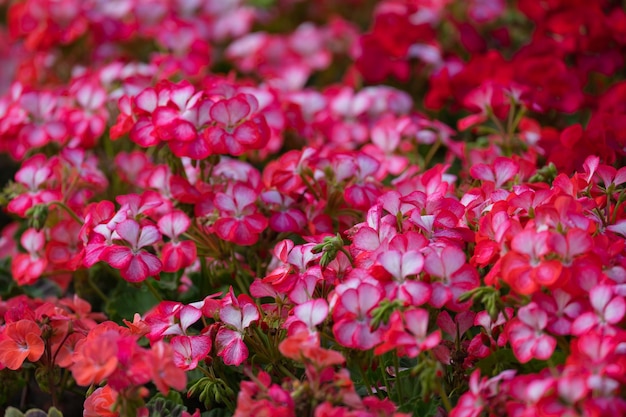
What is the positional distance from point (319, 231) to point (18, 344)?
0.55 meters

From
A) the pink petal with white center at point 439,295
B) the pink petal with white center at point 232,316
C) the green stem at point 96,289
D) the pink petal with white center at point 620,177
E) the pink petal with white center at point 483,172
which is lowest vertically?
the green stem at point 96,289

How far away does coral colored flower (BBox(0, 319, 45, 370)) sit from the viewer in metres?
1.32

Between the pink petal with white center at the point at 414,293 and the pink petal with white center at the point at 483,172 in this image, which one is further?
the pink petal with white center at the point at 483,172

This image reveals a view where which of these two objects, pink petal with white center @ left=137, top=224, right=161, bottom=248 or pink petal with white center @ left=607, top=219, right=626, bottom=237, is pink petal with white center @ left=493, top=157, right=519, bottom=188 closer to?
pink petal with white center @ left=607, top=219, right=626, bottom=237

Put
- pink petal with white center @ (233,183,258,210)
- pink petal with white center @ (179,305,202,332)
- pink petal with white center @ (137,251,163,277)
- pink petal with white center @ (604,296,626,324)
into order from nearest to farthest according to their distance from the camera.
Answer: pink petal with white center @ (604,296,626,324) < pink petal with white center @ (179,305,202,332) < pink petal with white center @ (137,251,163,277) < pink petal with white center @ (233,183,258,210)

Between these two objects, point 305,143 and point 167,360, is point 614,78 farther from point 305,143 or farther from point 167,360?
point 167,360

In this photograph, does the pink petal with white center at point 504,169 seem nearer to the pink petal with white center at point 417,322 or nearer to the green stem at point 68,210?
the pink petal with white center at point 417,322

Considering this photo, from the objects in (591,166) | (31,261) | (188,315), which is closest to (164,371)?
(188,315)

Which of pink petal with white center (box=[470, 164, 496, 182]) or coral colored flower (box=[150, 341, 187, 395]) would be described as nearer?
coral colored flower (box=[150, 341, 187, 395])

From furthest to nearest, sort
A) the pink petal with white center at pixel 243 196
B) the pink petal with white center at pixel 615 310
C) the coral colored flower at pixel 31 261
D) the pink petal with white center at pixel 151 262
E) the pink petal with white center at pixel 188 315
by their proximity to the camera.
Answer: the coral colored flower at pixel 31 261, the pink petal with white center at pixel 243 196, the pink petal with white center at pixel 151 262, the pink petal with white center at pixel 188 315, the pink petal with white center at pixel 615 310

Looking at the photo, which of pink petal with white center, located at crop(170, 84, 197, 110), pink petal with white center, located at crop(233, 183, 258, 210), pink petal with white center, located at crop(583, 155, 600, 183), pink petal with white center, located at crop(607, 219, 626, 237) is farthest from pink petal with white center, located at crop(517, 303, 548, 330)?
pink petal with white center, located at crop(170, 84, 197, 110)

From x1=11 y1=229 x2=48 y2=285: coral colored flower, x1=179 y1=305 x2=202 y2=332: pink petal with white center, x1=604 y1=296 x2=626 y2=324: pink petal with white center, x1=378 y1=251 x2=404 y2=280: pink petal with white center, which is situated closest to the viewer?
x1=604 y1=296 x2=626 y2=324: pink petal with white center

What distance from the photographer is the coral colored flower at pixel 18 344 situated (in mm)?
1315

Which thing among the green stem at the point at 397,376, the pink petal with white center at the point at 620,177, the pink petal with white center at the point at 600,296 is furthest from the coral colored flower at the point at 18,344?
the pink petal with white center at the point at 620,177
